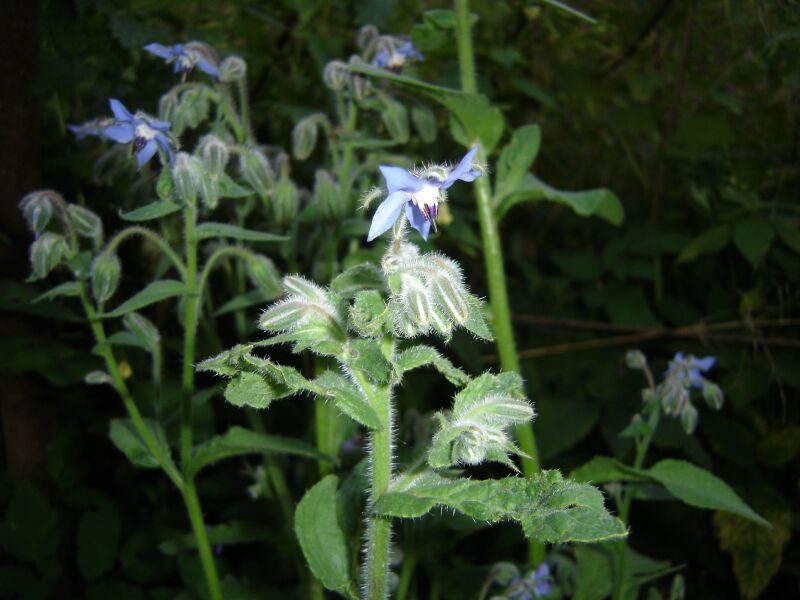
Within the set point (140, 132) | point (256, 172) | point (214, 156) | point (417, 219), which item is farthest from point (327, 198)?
point (417, 219)

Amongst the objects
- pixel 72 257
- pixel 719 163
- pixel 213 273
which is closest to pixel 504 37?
pixel 719 163

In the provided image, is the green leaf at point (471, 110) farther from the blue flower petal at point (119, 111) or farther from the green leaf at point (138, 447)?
the green leaf at point (138, 447)

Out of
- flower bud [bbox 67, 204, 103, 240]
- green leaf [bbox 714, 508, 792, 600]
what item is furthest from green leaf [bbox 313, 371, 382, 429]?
green leaf [bbox 714, 508, 792, 600]

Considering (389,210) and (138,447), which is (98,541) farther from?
(389,210)

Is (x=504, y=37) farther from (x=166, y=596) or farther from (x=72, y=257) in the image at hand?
(x=166, y=596)

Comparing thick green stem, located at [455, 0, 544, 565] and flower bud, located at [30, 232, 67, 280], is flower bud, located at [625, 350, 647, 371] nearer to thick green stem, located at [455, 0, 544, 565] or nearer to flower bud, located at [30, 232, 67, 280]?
thick green stem, located at [455, 0, 544, 565]
